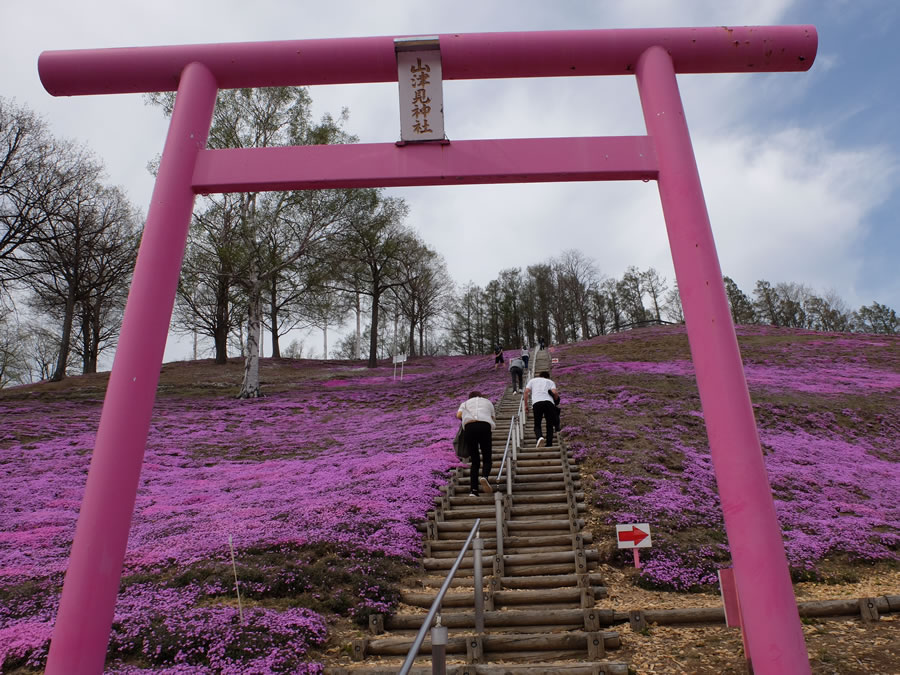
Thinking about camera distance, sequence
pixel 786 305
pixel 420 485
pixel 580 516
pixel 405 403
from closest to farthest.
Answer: pixel 580 516
pixel 420 485
pixel 405 403
pixel 786 305

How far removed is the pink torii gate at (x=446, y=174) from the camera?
275 cm

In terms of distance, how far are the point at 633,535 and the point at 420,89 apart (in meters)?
5.61

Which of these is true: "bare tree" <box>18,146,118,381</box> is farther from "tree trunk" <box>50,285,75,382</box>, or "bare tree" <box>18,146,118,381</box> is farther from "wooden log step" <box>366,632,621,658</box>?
"wooden log step" <box>366,632,621,658</box>

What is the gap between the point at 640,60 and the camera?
3.85m

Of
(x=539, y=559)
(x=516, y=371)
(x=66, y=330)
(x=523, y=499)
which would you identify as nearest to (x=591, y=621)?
(x=539, y=559)

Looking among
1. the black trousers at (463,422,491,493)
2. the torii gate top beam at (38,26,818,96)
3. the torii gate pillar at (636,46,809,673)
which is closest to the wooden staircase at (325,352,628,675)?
the black trousers at (463,422,491,493)

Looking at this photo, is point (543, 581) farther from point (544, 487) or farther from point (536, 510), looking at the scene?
point (544, 487)

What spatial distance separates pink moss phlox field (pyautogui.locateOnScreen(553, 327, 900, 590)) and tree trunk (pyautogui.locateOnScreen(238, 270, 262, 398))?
1310 cm

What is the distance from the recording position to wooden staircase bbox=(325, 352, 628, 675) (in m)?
4.57

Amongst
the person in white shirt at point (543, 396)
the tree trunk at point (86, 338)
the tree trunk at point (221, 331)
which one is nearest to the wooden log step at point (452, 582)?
the person in white shirt at point (543, 396)

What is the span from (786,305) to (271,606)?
65868 mm

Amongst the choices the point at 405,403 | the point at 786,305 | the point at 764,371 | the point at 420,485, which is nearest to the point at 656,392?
the point at 764,371

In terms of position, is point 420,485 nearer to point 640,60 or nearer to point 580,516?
point 580,516

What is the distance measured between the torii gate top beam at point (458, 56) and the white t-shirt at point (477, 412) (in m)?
5.14
